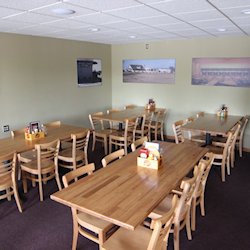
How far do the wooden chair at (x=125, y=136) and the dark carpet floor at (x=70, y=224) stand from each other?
5.25 feet

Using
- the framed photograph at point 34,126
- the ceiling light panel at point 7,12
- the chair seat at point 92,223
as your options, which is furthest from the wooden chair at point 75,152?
the ceiling light panel at point 7,12

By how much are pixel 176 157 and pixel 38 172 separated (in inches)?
69.6

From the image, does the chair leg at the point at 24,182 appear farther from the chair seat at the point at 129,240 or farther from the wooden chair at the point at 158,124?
the wooden chair at the point at 158,124

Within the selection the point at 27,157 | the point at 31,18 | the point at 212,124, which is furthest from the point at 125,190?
the point at 212,124

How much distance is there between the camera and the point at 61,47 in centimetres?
523

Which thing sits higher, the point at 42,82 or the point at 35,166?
the point at 42,82

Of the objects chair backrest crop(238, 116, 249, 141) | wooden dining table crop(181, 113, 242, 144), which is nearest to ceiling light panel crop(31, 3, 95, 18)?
wooden dining table crop(181, 113, 242, 144)

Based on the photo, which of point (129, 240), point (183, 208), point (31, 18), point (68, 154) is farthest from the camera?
point (68, 154)

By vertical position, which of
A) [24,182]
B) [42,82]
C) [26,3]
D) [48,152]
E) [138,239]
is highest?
[26,3]

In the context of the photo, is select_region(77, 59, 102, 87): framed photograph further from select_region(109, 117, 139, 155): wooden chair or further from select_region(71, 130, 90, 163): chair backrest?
select_region(71, 130, 90, 163): chair backrest

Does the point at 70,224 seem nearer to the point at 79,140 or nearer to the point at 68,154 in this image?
the point at 68,154

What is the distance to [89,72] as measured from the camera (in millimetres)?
6047

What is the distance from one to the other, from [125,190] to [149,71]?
4.59 metres

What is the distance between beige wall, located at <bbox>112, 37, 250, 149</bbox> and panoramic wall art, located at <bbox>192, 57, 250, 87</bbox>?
98 millimetres
